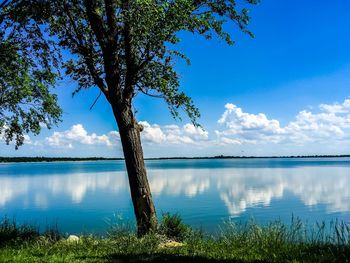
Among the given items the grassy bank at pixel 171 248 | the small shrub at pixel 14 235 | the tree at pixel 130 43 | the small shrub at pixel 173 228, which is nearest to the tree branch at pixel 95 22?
the tree at pixel 130 43

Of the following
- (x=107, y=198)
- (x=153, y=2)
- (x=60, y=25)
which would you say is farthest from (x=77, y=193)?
(x=153, y=2)

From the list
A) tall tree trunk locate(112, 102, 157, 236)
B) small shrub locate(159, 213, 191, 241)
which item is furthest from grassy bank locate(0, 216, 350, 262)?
tall tree trunk locate(112, 102, 157, 236)

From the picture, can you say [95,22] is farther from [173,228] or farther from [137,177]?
[173,228]

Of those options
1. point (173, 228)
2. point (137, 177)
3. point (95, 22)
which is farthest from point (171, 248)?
point (95, 22)

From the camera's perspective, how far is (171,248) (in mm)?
10859

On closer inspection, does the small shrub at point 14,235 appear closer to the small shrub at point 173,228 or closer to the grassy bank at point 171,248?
the grassy bank at point 171,248

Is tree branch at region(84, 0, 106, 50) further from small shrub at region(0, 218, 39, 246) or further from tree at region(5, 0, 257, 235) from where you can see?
small shrub at region(0, 218, 39, 246)

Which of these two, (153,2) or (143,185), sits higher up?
(153,2)

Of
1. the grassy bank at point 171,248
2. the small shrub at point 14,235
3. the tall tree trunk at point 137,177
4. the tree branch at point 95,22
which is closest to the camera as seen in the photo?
the grassy bank at point 171,248

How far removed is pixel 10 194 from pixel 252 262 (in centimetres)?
4633

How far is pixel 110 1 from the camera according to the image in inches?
510

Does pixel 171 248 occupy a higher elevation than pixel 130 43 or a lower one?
lower

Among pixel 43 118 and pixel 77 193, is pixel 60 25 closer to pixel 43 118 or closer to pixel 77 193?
pixel 43 118

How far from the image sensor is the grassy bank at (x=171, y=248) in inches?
368
